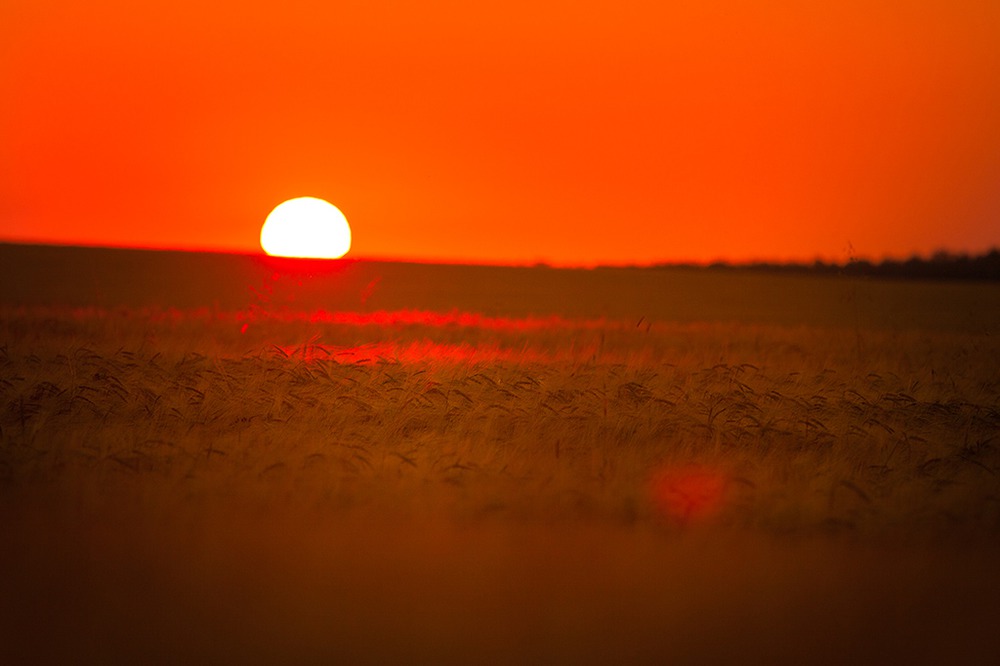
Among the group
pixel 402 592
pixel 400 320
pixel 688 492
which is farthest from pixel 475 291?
pixel 402 592

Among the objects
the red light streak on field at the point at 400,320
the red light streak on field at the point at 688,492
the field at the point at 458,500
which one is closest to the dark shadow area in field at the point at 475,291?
the red light streak on field at the point at 400,320

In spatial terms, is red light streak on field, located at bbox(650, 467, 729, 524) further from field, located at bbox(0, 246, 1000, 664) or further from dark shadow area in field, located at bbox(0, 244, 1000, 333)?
dark shadow area in field, located at bbox(0, 244, 1000, 333)

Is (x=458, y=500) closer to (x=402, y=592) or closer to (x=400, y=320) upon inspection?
(x=402, y=592)

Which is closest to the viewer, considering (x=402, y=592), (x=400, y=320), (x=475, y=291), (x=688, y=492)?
(x=402, y=592)

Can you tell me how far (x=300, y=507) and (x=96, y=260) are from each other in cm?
4498

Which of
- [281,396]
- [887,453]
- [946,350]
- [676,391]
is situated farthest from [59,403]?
[946,350]

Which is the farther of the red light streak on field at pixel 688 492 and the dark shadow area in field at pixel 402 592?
the red light streak on field at pixel 688 492

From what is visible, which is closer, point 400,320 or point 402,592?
point 402,592

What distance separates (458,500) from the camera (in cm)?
471

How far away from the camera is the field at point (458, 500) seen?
3.15 m

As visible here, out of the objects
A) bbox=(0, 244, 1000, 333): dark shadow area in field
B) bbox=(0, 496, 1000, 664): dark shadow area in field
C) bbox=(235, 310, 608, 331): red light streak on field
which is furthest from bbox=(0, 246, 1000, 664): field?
bbox=(0, 244, 1000, 333): dark shadow area in field

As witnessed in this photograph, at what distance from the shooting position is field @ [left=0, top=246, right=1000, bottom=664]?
3150 millimetres

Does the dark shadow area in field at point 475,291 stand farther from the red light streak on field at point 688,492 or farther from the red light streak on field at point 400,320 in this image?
the red light streak on field at point 688,492

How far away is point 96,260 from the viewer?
148ft
